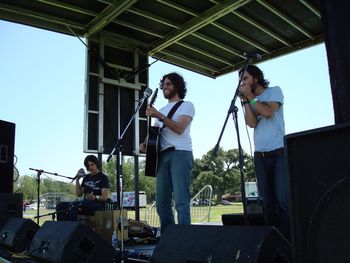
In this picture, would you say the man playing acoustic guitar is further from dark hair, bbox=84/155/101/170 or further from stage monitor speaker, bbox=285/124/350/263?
dark hair, bbox=84/155/101/170

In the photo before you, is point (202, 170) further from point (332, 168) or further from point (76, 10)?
point (332, 168)

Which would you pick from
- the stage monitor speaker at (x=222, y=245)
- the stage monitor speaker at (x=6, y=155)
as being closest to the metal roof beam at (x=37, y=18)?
the stage monitor speaker at (x=6, y=155)

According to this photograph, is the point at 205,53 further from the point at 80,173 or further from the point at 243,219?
the point at 243,219

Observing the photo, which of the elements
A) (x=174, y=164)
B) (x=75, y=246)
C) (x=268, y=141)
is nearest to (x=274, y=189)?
(x=268, y=141)

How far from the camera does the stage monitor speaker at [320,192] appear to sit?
134 cm

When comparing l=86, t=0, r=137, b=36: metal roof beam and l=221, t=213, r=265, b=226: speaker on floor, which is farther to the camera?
l=86, t=0, r=137, b=36: metal roof beam

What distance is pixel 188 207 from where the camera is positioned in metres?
3.28

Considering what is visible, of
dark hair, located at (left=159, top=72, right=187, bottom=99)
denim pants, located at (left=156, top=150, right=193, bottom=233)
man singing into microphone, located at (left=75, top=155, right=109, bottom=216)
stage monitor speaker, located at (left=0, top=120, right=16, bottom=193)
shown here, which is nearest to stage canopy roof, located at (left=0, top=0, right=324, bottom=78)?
stage monitor speaker, located at (left=0, top=120, right=16, bottom=193)

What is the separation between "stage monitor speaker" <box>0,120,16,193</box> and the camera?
5.49 m

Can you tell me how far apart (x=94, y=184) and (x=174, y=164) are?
3.24 m

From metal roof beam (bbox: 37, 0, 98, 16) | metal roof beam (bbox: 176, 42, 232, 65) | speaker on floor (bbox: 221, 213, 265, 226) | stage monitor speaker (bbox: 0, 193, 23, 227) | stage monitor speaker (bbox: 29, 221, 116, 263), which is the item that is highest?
metal roof beam (bbox: 37, 0, 98, 16)

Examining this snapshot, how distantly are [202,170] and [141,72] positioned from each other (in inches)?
1518

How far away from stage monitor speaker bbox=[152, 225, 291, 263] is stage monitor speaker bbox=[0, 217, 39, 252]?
246 centimetres

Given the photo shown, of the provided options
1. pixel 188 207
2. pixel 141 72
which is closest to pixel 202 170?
pixel 141 72
